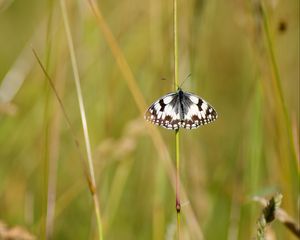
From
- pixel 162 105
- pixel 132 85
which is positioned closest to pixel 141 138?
pixel 132 85

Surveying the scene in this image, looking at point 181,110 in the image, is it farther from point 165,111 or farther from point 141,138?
point 141,138

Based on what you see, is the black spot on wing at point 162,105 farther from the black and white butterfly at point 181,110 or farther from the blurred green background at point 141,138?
the blurred green background at point 141,138

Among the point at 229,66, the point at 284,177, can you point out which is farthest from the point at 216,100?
the point at 284,177

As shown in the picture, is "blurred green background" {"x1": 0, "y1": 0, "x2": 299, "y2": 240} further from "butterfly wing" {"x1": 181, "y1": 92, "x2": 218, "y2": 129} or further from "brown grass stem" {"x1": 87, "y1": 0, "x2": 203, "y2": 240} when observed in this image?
"butterfly wing" {"x1": 181, "y1": 92, "x2": 218, "y2": 129}

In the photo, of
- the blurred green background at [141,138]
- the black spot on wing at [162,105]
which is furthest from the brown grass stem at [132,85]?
the black spot on wing at [162,105]

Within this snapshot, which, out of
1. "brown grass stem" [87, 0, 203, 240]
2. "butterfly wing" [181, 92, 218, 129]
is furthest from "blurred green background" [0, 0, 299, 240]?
"butterfly wing" [181, 92, 218, 129]

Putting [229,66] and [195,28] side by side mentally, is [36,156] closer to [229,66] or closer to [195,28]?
[195,28]

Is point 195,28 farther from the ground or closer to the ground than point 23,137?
farther from the ground
